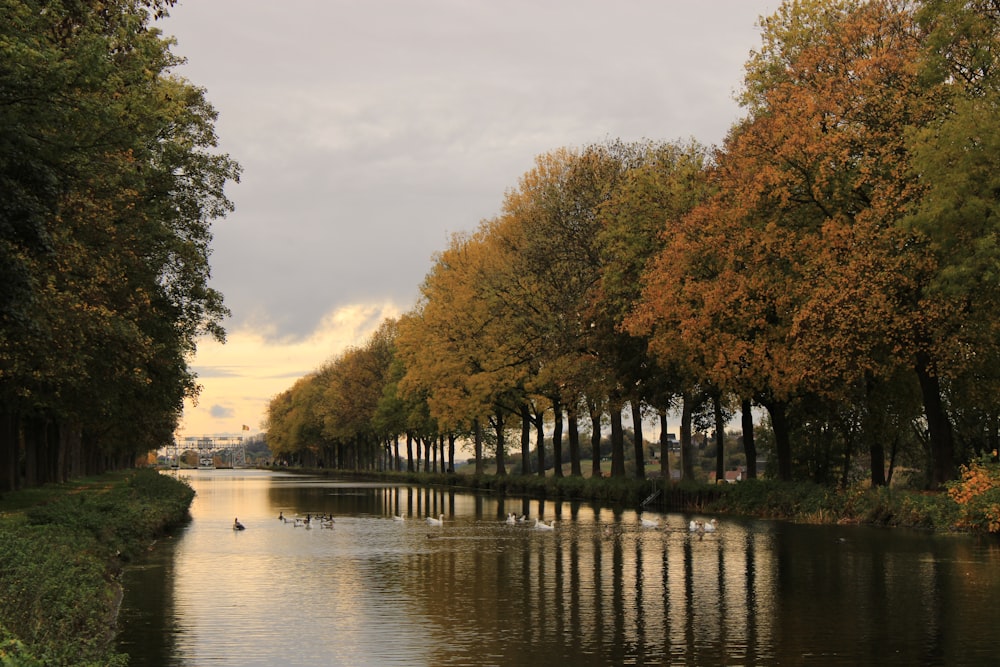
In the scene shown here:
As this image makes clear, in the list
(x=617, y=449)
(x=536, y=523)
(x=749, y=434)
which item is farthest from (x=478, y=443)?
(x=536, y=523)

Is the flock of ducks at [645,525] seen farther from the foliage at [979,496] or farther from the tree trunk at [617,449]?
the tree trunk at [617,449]

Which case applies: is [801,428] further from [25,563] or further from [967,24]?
[25,563]

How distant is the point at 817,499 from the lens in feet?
159

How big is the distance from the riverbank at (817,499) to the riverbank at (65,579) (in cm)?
2657

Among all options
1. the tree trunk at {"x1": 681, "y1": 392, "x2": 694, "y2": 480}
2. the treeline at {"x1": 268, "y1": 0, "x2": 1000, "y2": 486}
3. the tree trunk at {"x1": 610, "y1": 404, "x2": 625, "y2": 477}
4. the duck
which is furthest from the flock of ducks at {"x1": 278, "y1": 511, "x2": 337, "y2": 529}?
the tree trunk at {"x1": 610, "y1": 404, "x2": 625, "y2": 477}

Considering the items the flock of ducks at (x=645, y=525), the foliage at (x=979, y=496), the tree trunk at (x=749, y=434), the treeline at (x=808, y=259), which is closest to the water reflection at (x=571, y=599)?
the flock of ducks at (x=645, y=525)

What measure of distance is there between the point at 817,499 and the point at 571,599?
83.8 ft

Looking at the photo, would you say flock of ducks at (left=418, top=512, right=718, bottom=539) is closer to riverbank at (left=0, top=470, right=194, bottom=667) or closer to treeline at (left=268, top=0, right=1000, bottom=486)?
treeline at (left=268, top=0, right=1000, bottom=486)

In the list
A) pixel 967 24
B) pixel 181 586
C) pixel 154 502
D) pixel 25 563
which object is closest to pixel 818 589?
pixel 181 586

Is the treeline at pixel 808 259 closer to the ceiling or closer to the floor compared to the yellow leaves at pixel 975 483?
closer to the ceiling

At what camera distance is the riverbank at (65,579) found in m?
14.8

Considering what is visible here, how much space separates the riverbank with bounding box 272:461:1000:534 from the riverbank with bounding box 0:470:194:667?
2657 cm

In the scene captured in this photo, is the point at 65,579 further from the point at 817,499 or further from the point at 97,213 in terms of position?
the point at 817,499

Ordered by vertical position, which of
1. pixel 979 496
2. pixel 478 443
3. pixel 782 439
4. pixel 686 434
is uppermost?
pixel 686 434
